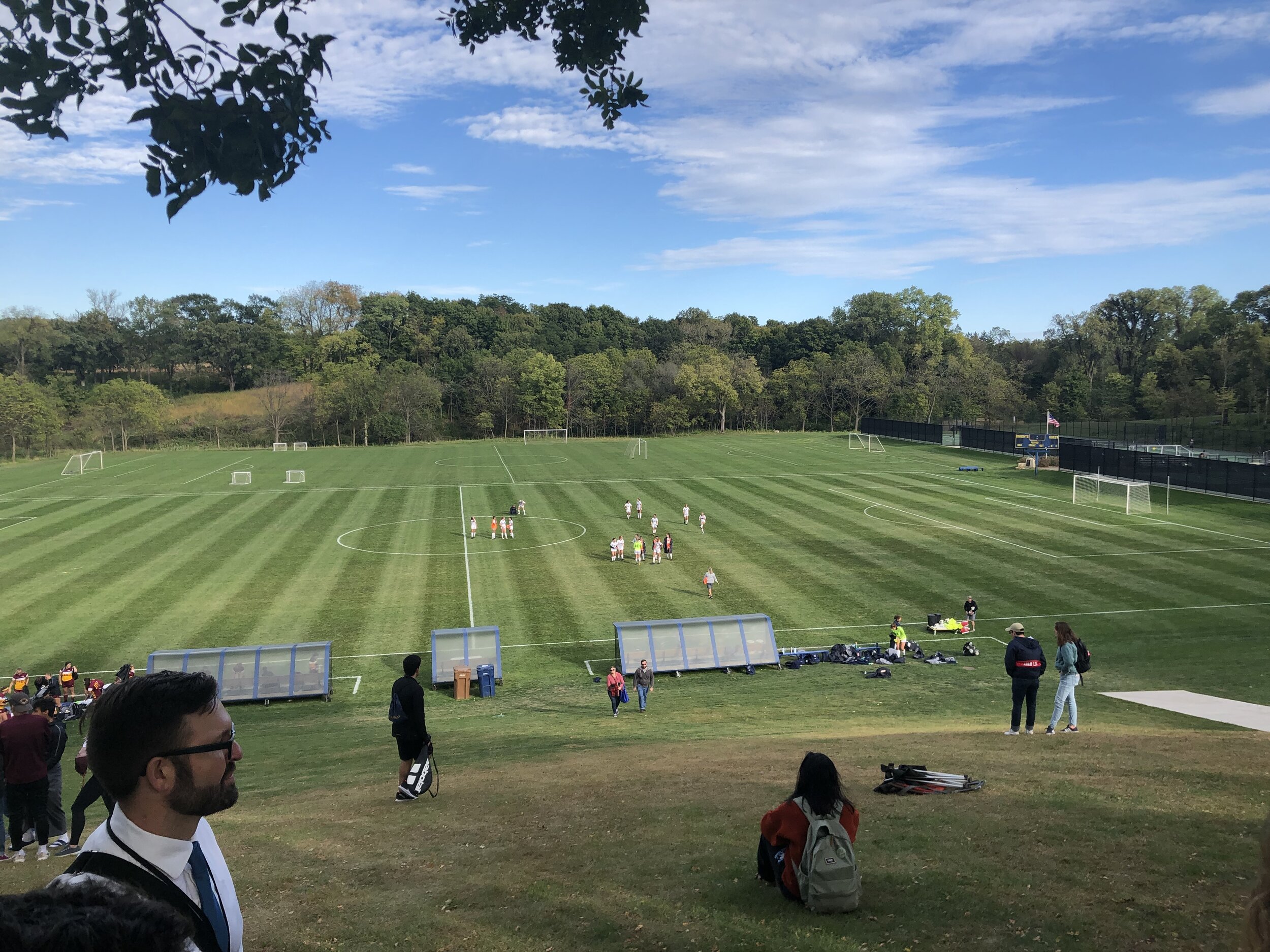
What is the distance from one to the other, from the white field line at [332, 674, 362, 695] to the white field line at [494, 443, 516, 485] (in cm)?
3768

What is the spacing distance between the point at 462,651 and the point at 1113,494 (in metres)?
43.2

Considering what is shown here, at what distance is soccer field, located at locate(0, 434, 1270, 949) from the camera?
24.6ft

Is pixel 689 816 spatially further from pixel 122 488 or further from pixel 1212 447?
pixel 1212 447

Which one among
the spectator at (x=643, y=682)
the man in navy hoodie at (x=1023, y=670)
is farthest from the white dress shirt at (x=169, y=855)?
the spectator at (x=643, y=682)

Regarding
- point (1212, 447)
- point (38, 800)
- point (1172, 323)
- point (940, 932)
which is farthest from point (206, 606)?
point (1172, 323)

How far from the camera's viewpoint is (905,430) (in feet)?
318

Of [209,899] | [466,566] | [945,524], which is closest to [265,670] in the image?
[466,566]

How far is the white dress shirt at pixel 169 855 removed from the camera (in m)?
3.15

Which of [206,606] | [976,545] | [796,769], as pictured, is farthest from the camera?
[976,545]

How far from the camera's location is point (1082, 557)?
124 feet

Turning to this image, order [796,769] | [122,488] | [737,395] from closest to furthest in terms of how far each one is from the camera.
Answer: [796,769] < [122,488] < [737,395]

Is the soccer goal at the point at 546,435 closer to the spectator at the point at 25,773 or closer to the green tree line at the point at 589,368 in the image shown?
the green tree line at the point at 589,368

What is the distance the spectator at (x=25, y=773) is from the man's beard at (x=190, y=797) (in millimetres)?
9736

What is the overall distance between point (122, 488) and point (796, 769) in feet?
199
